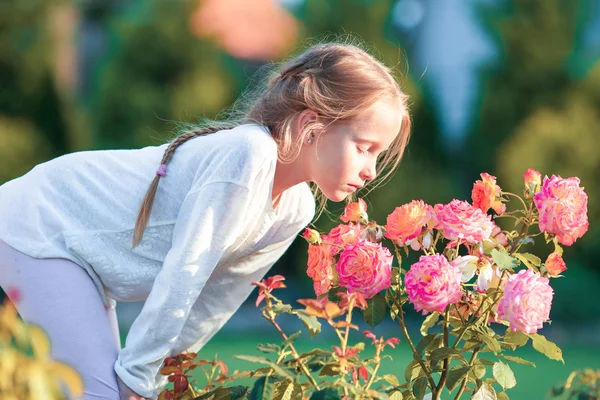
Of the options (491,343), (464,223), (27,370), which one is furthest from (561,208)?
(27,370)

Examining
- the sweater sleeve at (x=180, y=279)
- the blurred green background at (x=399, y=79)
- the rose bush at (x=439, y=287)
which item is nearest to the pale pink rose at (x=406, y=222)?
the rose bush at (x=439, y=287)

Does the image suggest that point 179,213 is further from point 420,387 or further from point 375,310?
point 420,387

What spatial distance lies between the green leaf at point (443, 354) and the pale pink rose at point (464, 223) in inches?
9.6

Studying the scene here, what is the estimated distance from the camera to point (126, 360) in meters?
1.92

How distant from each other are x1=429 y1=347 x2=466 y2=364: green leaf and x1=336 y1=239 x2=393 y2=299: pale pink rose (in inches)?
6.9

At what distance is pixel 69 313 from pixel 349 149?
0.78 m

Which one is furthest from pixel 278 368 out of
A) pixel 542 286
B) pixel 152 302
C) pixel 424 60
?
pixel 424 60

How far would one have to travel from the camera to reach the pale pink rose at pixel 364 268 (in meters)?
1.84

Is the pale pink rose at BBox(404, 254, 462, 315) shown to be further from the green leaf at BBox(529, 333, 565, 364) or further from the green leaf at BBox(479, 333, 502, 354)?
the green leaf at BBox(529, 333, 565, 364)

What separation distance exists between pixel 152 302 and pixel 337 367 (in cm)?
44

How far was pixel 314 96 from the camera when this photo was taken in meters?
2.17

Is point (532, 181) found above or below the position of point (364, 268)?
above

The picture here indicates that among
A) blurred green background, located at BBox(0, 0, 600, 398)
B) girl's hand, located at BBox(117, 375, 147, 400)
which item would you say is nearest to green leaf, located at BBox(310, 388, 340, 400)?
girl's hand, located at BBox(117, 375, 147, 400)

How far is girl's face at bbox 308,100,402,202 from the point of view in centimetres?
215
